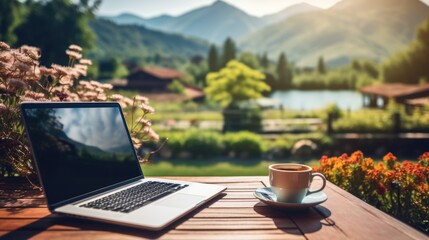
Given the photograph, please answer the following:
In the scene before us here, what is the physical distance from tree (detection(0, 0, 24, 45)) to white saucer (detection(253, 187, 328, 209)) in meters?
28.6

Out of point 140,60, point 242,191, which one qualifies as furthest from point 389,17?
point 242,191

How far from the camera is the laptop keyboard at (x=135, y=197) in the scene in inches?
54.7

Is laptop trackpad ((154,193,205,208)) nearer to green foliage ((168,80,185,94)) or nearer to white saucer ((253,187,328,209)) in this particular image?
white saucer ((253,187,328,209))

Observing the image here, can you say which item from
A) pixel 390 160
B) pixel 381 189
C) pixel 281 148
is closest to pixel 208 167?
pixel 281 148

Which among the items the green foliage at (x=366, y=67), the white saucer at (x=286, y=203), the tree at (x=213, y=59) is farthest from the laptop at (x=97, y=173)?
the green foliage at (x=366, y=67)

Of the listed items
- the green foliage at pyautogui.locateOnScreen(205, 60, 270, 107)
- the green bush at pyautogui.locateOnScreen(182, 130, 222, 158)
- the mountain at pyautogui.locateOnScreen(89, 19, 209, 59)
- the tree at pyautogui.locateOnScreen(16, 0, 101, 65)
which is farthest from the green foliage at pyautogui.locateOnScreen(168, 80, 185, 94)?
the mountain at pyautogui.locateOnScreen(89, 19, 209, 59)

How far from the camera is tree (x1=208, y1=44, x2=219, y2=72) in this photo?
57312 millimetres

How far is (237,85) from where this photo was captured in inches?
776

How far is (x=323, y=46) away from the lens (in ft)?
531

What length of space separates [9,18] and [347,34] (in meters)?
156

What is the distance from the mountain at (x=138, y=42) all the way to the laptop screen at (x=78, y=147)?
100298 mm

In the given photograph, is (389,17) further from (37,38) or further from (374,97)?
(37,38)

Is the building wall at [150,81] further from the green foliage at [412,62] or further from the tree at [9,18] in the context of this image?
the green foliage at [412,62]

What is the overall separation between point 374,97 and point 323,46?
133 metres
